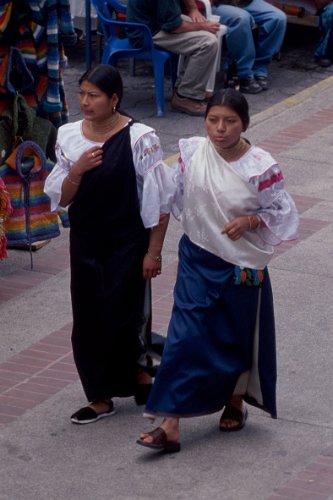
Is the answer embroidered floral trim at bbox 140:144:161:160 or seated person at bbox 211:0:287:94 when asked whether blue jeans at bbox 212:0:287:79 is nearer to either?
seated person at bbox 211:0:287:94

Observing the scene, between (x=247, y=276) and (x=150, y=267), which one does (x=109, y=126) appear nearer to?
(x=150, y=267)

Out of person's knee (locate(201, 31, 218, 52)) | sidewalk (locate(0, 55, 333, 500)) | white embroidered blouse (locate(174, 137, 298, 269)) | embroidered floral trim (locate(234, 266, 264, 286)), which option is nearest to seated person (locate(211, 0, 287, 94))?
person's knee (locate(201, 31, 218, 52))

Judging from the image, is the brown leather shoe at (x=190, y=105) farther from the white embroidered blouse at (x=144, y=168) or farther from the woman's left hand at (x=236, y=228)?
the woman's left hand at (x=236, y=228)

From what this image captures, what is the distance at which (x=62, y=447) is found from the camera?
532cm

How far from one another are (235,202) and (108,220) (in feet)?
1.81

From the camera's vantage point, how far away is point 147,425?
554 centimetres

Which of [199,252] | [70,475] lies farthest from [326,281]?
[70,475]

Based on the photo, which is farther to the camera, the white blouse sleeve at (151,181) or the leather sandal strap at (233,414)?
the leather sandal strap at (233,414)

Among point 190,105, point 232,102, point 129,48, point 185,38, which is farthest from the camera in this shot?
point 190,105

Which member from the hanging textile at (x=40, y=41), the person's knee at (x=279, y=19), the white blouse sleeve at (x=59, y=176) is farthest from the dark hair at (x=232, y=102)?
the person's knee at (x=279, y=19)

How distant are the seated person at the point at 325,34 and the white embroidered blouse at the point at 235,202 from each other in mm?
7759

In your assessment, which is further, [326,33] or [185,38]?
[326,33]

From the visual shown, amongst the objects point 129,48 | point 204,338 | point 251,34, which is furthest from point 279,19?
point 204,338

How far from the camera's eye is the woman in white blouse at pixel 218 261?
16.8 feet
